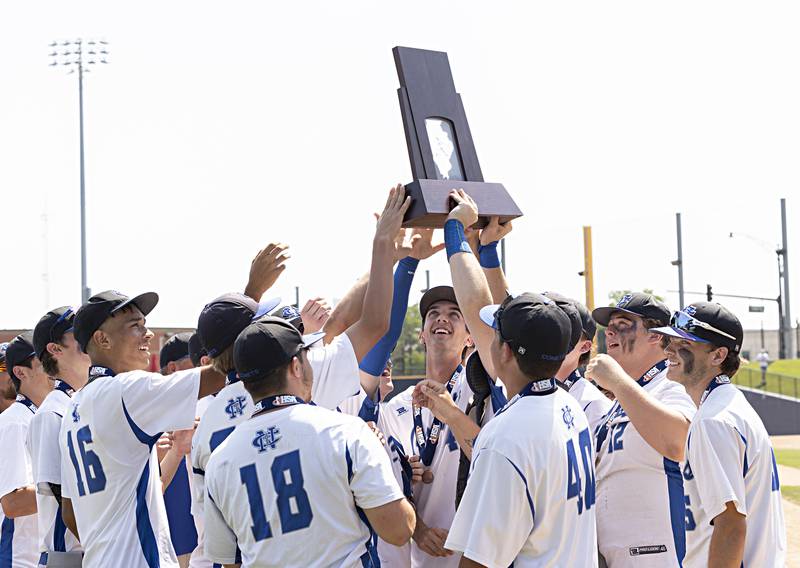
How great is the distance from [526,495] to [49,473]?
303 cm

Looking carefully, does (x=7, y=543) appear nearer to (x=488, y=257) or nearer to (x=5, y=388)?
(x=5, y=388)

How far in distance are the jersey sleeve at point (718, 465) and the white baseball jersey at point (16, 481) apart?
13.2 ft

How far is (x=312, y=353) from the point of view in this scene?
468 centimetres

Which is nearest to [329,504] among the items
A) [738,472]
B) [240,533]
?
[240,533]

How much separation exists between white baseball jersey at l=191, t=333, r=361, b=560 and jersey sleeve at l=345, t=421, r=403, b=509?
888mm

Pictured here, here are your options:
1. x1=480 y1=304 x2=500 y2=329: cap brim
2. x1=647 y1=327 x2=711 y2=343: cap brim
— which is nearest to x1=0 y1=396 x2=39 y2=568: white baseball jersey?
x1=480 y1=304 x2=500 y2=329: cap brim

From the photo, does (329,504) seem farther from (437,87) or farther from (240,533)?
(437,87)

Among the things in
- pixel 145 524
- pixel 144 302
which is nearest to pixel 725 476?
pixel 145 524

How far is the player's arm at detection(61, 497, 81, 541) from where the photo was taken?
4977 millimetres

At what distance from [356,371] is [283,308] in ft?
2.37

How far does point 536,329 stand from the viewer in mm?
3662

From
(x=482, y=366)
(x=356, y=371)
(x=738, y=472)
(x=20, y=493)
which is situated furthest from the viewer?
(x=20, y=493)

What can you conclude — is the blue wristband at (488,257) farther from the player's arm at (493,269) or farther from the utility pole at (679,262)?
the utility pole at (679,262)

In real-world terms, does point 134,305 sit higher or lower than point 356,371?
higher
